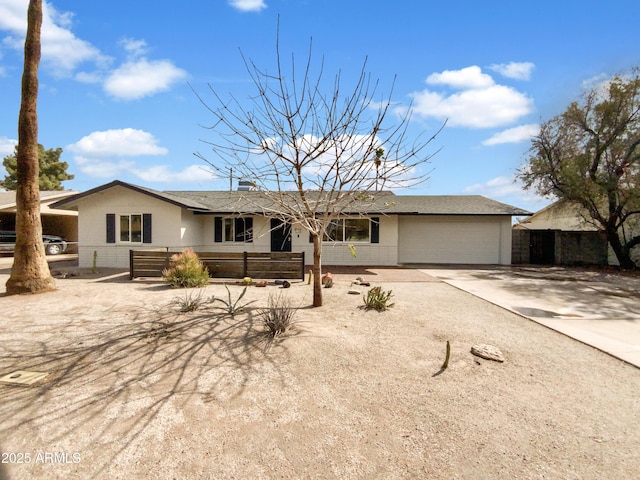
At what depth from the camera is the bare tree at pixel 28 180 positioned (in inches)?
345

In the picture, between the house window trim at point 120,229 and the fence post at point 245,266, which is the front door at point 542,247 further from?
the house window trim at point 120,229

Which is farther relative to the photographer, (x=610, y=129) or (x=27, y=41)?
(x=610, y=129)

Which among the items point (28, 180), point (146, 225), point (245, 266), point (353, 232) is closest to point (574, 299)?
point (353, 232)

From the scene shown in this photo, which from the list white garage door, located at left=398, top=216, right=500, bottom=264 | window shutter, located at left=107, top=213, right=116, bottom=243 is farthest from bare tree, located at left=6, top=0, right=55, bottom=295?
white garage door, located at left=398, top=216, right=500, bottom=264

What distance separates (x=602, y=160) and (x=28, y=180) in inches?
853

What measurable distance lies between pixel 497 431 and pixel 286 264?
875 centimetres

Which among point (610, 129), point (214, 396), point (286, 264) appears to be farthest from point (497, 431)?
point (610, 129)

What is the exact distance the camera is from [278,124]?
6.53 m

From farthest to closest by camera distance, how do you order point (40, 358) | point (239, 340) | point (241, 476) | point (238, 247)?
point (238, 247) < point (239, 340) < point (40, 358) < point (241, 476)

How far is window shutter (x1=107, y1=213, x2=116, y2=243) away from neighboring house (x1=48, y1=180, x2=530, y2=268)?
4 cm

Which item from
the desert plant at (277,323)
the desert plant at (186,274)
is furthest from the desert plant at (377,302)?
the desert plant at (186,274)

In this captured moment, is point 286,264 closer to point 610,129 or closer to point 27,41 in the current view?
point 27,41

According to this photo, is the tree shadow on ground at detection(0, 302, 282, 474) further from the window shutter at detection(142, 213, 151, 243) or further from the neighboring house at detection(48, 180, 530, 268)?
the window shutter at detection(142, 213, 151, 243)

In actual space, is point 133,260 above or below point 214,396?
above
